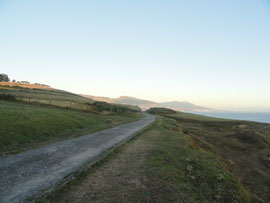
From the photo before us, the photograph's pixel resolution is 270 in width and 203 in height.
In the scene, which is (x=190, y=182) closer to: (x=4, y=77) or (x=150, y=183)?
(x=150, y=183)

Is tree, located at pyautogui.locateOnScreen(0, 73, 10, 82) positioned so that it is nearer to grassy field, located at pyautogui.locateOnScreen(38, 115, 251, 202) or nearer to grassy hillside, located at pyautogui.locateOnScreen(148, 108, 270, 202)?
grassy hillside, located at pyautogui.locateOnScreen(148, 108, 270, 202)

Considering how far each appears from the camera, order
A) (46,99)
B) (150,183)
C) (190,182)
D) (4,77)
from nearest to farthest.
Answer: (150,183) < (190,182) < (46,99) < (4,77)

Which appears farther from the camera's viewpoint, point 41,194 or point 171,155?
point 171,155

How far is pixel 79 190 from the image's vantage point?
6191 mm

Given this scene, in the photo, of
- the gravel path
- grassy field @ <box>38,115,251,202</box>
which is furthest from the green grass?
the gravel path

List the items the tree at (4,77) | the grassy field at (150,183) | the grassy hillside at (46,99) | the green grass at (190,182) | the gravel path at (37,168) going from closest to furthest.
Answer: the grassy field at (150,183), the gravel path at (37,168), the green grass at (190,182), the grassy hillside at (46,99), the tree at (4,77)

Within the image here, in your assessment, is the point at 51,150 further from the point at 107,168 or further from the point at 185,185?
the point at 185,185

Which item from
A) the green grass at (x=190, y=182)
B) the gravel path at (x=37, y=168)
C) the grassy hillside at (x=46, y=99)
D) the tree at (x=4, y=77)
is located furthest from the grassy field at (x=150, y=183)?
the tree at (x=4, y=77)

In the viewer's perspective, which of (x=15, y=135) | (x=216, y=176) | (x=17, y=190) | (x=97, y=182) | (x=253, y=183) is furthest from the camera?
(x=15, y=135)

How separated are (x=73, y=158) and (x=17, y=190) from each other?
3973mm

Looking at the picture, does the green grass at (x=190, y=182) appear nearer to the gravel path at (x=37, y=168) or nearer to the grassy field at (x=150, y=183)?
the grassy field at (x=150, y=183)

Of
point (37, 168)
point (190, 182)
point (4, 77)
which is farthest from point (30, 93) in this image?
point (4, 77)

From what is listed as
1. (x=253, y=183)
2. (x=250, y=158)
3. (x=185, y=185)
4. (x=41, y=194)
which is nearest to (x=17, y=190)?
(x=41, y=194)

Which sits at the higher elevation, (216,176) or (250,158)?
(216,176)
